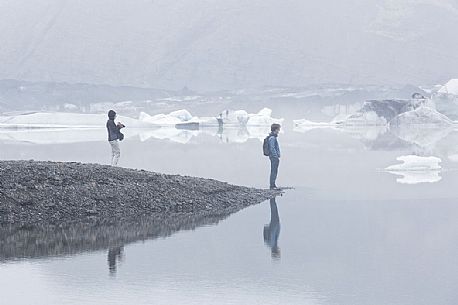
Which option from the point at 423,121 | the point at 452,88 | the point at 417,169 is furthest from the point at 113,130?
the point at 452,88

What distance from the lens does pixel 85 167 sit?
13.0 metres

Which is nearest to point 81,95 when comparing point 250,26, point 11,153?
point 250,26

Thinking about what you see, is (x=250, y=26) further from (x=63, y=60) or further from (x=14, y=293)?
(x=14, y=293)

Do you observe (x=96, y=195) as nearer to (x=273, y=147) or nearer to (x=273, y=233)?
(x=273, y=233)

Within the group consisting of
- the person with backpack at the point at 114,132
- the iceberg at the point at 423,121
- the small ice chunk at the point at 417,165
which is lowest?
the small ice chunk at the point at 417,165

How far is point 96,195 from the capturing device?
38.8 ft

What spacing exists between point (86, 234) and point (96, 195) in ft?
6.29

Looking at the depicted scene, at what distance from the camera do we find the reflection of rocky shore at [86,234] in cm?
896

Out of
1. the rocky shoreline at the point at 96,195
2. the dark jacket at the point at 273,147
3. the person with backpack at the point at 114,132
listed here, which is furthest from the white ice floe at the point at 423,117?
the rocky shoreline at the point at 96,195

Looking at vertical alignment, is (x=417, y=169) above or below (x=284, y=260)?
above

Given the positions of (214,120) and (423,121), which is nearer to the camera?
(423,121)

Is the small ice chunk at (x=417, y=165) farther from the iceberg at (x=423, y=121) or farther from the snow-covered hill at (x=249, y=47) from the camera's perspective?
the snow-covered hill at (x=249, y=47)

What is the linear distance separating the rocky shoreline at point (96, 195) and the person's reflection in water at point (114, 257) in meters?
2.03

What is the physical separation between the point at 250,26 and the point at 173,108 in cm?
2785
